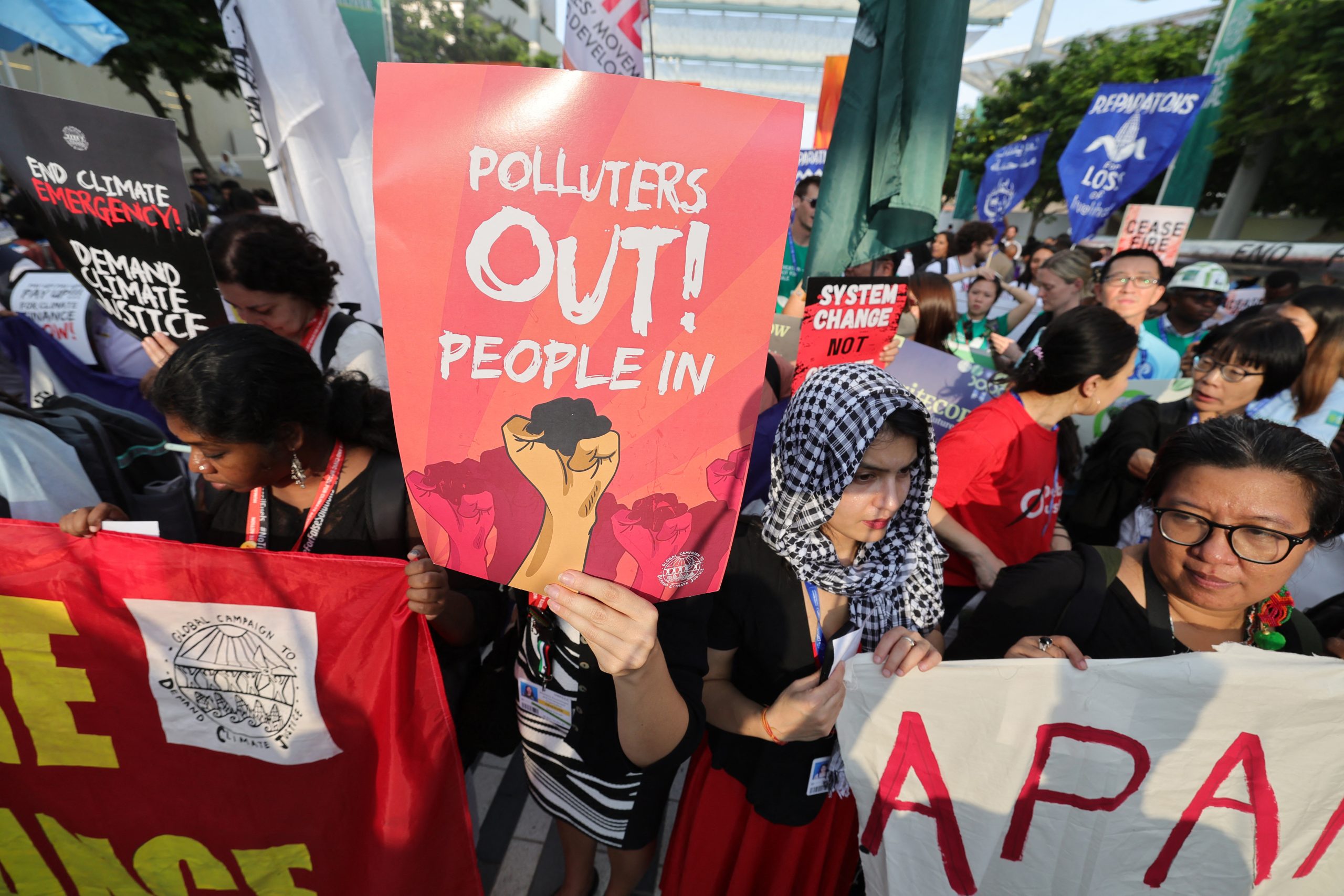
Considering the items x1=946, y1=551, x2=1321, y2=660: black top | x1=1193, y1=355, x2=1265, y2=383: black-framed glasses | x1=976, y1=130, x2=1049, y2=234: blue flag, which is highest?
x1=976, y1=130, x2=1049, y2=234: blue flag

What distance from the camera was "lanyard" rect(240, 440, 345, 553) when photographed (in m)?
1.70

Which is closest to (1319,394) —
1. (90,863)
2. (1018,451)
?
(1018,451)

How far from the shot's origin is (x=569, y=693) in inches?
62.1

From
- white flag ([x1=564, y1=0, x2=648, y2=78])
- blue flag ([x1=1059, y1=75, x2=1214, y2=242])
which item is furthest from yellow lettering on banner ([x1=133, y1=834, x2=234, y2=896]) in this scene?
blue flag ([x1=1059, y1=75, x2=1214, y2=242])

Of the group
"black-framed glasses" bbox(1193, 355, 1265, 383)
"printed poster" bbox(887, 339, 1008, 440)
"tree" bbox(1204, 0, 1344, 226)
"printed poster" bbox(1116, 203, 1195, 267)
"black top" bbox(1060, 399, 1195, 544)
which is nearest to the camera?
"black-framed glasses" bbox(1193, 355, 1265, 383)

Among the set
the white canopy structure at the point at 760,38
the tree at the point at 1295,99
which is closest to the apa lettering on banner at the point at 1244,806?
the white canopy structure at the point at 760,38

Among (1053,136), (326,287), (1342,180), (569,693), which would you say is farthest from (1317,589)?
(1053,136)

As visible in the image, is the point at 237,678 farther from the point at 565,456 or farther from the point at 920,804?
the point at 920,804

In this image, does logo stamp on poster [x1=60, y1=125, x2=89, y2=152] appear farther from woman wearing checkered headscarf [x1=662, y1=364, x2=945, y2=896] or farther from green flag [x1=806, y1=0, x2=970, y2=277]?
green flag [x1=806, y1=0, x2=970, y2=277]

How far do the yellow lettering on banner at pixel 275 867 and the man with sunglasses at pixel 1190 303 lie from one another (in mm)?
5366

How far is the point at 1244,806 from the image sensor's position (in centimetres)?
136

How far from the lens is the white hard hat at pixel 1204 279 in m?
4.48

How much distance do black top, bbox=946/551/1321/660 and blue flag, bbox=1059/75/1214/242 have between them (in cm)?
554

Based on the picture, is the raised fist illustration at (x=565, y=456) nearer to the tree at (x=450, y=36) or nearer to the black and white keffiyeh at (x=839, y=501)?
the black and white keffiyeh at (x=839, y=501)
